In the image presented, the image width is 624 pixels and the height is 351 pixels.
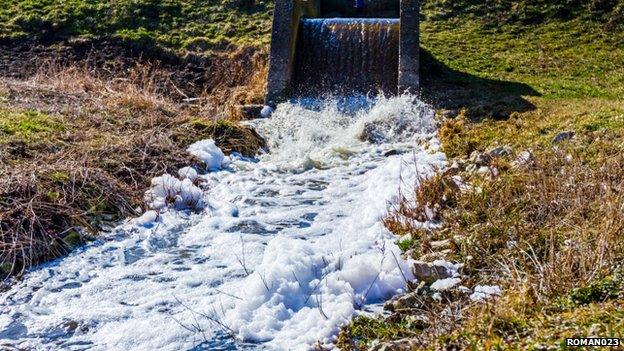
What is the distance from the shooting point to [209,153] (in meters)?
8.64

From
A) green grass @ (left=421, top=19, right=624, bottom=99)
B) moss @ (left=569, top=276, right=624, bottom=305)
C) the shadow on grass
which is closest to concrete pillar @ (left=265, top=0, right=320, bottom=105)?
the shadow on grass

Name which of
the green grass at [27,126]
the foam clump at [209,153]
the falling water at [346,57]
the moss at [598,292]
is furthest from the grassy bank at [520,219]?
the green grass at [27,126]

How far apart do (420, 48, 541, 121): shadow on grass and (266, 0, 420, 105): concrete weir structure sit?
1.96 feet

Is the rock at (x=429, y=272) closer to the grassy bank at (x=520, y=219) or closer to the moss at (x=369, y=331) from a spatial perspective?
the grassy bank at (x=520, y=219)

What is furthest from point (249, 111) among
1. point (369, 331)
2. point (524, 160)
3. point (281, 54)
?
point (369, 331)

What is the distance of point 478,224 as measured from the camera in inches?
210

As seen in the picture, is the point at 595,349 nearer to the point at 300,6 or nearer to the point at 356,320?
the point at 356,320

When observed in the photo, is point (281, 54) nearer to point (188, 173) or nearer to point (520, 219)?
point (188, 173)

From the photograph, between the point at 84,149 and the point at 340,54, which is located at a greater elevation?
the point at 340,54

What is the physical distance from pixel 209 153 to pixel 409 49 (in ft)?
15.0

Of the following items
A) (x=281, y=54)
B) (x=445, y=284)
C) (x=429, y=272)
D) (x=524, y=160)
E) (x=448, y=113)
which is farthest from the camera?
(x=281, y=54)

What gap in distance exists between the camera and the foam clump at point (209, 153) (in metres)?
8.51

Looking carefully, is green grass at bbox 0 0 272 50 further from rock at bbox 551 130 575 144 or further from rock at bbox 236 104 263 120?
rock at bbox 551 130 575 144

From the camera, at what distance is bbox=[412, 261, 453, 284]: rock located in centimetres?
464
